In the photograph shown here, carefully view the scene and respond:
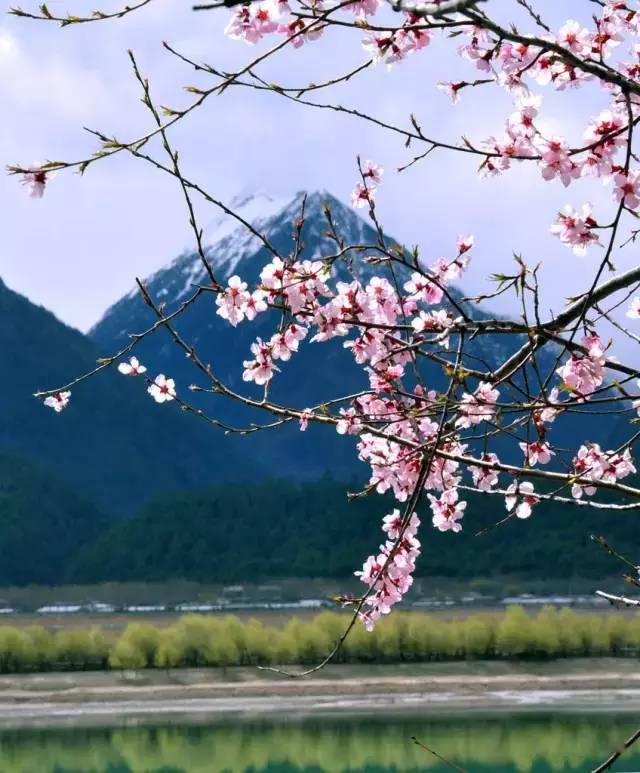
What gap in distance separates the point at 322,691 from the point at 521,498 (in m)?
42.3

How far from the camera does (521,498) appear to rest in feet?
18.8

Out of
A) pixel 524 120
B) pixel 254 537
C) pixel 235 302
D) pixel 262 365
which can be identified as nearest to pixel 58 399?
pixel 262 365

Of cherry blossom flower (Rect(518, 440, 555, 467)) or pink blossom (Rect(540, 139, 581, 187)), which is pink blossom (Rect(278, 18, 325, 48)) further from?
cherry blossom flower (Rect(518, 440, 555, 467))

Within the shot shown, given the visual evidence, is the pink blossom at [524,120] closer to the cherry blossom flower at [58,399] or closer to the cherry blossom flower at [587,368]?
the cherry blossom flower at [587,368]

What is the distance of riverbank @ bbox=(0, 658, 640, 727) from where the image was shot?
4312cm

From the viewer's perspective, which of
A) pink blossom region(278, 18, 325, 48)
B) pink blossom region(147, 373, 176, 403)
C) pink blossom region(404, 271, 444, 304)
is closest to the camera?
pink blossom region(278, 18, 325, 48)

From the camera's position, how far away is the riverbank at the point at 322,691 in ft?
141

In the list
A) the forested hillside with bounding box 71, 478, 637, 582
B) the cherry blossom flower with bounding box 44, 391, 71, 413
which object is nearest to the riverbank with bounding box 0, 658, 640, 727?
the cherry blossom flower with bounding box 44, 391, 71, 413

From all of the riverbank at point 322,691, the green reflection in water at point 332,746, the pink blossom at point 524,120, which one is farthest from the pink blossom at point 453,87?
the riverbank at point 322,691

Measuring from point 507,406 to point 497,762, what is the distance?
96.4 feet

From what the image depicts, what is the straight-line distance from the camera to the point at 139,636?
51.4 metres

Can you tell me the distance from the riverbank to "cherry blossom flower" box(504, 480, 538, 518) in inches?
1470

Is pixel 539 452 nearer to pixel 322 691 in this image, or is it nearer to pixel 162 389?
pixel 162 389

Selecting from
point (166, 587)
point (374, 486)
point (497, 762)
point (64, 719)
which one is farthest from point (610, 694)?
point (166, 587)
